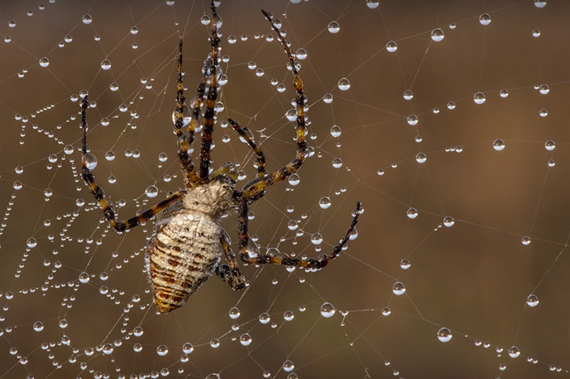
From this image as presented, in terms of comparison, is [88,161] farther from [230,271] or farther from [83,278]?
[83,278]

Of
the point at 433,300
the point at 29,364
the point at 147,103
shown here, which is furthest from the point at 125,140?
the point at 433,300

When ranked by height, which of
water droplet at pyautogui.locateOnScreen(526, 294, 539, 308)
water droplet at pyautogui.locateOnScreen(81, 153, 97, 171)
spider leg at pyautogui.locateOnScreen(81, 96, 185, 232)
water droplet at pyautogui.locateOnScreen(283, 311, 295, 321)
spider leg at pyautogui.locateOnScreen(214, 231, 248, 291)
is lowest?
water droplet at pyautogui.locateOnScreen(526, 294, 539, 308)

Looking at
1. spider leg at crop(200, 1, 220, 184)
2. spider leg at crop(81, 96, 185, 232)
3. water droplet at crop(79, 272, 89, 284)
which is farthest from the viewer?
water droplet at crop(79, 272, 89, 284)

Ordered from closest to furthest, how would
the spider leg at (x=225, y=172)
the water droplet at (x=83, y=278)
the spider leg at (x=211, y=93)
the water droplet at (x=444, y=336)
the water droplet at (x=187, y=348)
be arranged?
1. the spider leg at (x=211, y=93)
2. the spider leg at (x=225, y=172)
3. the water droplet at (x=444, y=336)
4. the water droplet at (x=187, y=348)
5. the water droplet at (x=83, y=278)

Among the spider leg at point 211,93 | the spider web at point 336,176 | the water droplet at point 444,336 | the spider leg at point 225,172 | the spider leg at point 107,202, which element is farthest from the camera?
the spider web at point 336,176

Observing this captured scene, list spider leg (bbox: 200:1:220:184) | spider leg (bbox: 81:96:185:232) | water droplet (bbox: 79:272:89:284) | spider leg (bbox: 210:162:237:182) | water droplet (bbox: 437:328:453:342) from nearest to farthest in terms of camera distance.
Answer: spider leg (bbox: 200:1:220:184) < spider leg (bbox: 81:96:185:232) < spider leg (bbox: 210:162:237:182) < water droplet (bbox: 437:328:453:342) < water droplet (bbox: 79:272:89:284)

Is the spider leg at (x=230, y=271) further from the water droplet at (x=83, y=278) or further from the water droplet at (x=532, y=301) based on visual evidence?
the water droplet at (x=532, y=301)

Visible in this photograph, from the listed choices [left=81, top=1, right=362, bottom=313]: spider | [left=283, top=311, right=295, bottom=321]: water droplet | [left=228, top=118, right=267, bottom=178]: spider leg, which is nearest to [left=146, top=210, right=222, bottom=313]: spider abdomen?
[left=81, top=1, right=362, bottom=313]: spider

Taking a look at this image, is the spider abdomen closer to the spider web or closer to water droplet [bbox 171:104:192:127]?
water droplet [bbox 171:104:192:127]

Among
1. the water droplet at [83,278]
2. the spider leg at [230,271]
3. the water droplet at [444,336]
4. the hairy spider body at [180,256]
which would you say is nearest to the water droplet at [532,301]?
the water droplet at [444,336]
